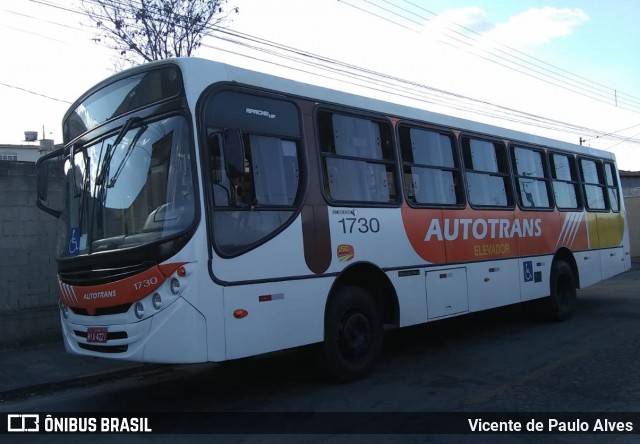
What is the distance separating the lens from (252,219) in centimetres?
547

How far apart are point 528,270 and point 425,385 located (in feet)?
13.6

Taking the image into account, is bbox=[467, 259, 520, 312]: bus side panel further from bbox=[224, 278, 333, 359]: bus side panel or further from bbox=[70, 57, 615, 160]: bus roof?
bbox=[224, 278, 333, 359]: bus side panel

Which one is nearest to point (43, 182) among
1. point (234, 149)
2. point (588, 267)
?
point (234, 149)

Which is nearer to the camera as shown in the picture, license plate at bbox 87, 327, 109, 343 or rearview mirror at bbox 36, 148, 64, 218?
license plate at bbox 87, 327, 109, 343

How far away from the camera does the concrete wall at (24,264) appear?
29.0ft

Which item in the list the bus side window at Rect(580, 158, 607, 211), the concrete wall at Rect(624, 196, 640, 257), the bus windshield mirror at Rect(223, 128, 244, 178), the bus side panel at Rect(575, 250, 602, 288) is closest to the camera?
the bus windshield mirror at Rect(223, 128, 244, 178)

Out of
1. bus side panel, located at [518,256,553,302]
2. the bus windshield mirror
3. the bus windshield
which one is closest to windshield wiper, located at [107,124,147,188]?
the bus windshield

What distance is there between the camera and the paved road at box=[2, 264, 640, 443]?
213 inches

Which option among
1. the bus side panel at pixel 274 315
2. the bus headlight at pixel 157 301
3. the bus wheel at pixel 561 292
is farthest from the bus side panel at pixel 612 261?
the bus headlight at pixel 157 301

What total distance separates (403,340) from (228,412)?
430 cm

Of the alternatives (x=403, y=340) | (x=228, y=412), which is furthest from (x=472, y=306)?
(x=228, y=412)

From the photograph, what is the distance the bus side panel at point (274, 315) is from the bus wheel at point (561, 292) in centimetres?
587

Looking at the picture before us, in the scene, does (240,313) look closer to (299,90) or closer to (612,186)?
(299,90)

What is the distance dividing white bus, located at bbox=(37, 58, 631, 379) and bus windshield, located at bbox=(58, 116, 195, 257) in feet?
0.05
